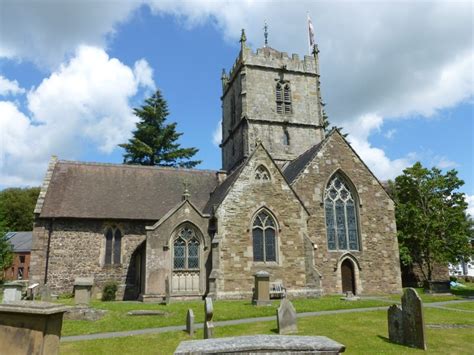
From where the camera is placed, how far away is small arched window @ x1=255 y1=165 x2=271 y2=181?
70.9 feet

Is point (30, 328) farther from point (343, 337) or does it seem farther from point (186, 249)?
point (186, 249)

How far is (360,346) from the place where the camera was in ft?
32.9

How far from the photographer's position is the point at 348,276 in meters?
23.6

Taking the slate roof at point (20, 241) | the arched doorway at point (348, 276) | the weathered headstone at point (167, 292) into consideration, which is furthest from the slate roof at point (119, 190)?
the slate roof at point (20, 241)

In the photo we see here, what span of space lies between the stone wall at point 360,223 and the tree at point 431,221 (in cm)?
248

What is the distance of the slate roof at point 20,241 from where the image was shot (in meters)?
55.7

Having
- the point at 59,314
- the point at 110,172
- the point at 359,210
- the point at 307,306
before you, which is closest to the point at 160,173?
the point at 110,172

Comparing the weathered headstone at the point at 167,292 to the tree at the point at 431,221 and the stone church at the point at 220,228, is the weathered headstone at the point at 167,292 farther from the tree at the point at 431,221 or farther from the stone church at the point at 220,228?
the tree at the point at 431,221

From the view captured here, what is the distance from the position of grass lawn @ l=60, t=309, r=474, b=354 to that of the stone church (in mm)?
7058

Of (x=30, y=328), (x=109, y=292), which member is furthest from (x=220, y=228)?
(x=30, y=328)

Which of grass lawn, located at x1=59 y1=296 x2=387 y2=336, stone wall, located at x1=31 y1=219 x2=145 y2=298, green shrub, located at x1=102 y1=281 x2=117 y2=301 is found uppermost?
stone wall, located at x1=31 y1=219 x2=145 y2=298

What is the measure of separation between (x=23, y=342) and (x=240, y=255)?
46.9 feet

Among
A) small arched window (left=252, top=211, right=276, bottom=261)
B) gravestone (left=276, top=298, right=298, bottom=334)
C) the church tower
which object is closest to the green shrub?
small arched window (left=252, top=211, right=276, bottom=261)

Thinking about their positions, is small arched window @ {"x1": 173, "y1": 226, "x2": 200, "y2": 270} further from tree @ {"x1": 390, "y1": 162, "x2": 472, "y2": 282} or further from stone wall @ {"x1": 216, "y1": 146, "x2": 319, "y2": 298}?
tree @ {"x1": 390, "y1": 162, "x2": 472, "y2": 282}
